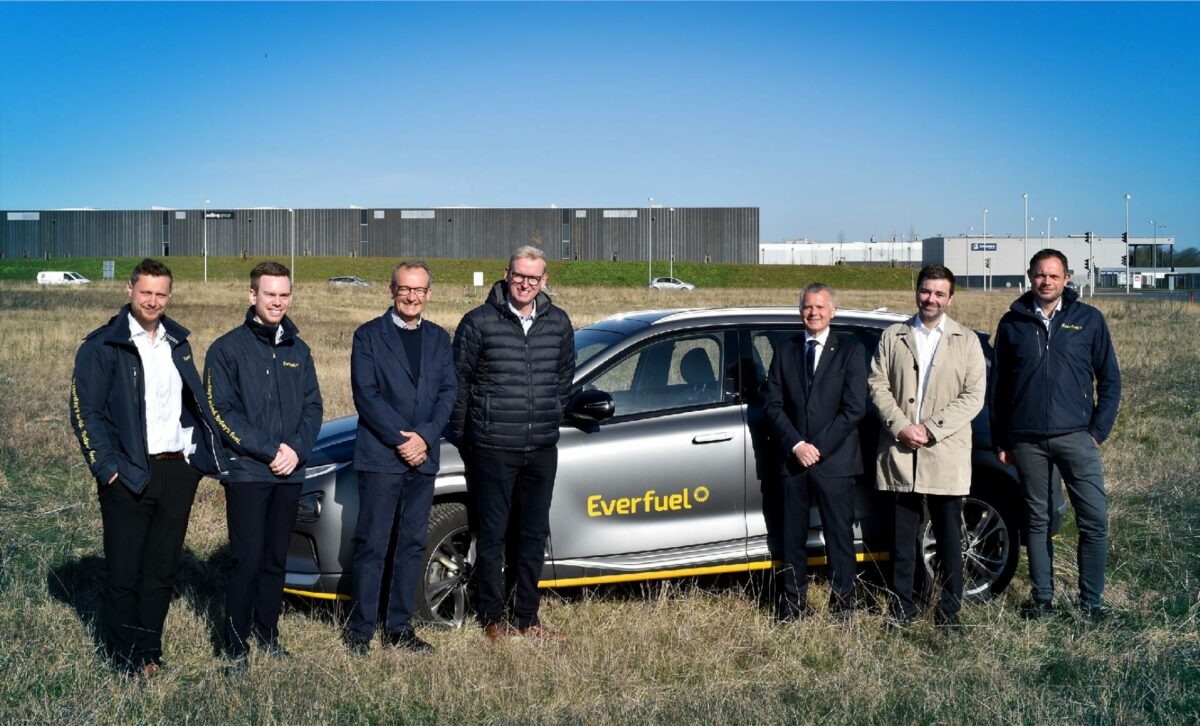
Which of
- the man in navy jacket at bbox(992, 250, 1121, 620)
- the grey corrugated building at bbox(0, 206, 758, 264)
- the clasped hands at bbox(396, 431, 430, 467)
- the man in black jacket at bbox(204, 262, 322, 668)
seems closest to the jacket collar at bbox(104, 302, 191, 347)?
the man in black jacket at bbox(204, 262, 322, 668)

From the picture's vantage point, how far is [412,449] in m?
5.18

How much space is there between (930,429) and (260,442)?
341cm

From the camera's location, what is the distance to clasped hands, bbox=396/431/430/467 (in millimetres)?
5180

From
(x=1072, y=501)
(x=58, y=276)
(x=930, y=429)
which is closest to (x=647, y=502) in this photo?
(x=930, y=429)

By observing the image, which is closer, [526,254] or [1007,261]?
[526,254]

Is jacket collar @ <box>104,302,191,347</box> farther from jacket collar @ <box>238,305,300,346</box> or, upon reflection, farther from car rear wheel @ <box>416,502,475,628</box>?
car rear wheel @ <box>416,502,475,628</box>

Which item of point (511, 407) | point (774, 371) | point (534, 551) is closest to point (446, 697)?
point (534, 551)

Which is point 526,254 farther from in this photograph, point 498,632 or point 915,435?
point 915,435

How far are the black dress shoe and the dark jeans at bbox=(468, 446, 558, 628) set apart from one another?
1.16 feet

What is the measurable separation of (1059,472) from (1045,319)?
88 cm

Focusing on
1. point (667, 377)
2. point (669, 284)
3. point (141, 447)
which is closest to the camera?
point (141, 447)

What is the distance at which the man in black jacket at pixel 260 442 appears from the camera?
5.02 meters

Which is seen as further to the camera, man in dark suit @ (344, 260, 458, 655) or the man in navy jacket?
the man in navy jacket

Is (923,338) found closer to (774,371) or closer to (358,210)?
(774,371)
